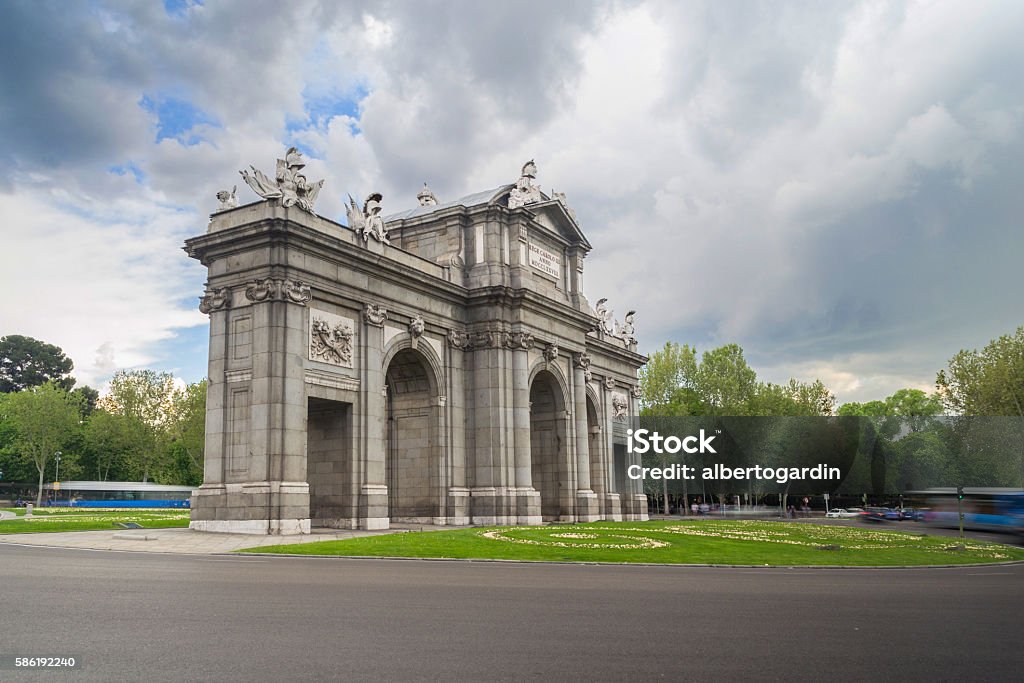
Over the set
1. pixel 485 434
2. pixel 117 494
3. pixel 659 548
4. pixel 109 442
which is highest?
pixel 109 442

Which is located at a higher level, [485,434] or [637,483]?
[485,434]

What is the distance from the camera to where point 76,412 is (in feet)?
363

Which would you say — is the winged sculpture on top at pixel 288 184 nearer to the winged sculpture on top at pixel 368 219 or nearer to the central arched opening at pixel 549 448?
the winged sculpture on top at pixel 368 219

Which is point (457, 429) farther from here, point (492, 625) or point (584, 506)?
point (492, 625)

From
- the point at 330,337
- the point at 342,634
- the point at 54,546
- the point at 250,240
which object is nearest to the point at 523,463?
the point at 330,337

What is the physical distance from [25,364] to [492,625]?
146 meters

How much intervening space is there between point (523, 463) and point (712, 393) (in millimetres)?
58172

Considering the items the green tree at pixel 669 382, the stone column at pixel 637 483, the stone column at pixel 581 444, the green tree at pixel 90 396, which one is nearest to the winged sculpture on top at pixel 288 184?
the stone column at pixel 581 444

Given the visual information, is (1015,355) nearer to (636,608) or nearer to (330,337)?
(330,337)

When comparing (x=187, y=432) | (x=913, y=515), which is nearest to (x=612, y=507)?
(x=913, y=515)

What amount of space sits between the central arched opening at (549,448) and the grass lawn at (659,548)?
1613 cm

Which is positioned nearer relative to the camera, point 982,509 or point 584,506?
point 584,506

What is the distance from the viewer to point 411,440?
50125 mm

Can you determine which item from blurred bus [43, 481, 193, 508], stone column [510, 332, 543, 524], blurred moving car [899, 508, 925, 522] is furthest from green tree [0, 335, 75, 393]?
blurred moving car [899, 508, 925, 522]
